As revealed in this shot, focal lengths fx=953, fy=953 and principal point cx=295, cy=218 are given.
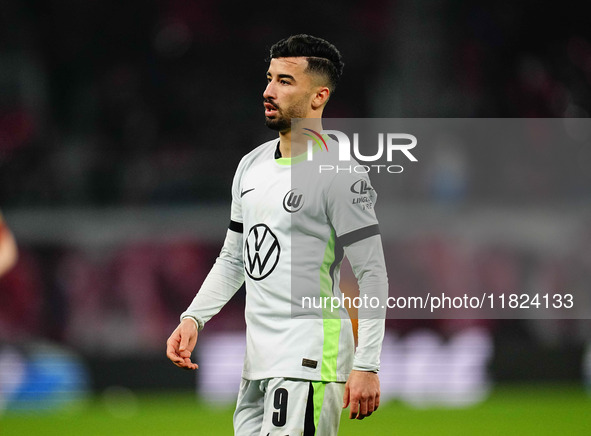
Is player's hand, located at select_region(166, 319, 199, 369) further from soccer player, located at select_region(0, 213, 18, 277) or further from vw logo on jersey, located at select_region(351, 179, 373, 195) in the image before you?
soccer player, located at select_region(0, 213, 18, 277)

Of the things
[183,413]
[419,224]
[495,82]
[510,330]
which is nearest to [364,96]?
[495,82]

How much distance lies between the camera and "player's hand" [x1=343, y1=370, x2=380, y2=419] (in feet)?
10.5

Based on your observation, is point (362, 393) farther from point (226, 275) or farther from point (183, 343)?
point (226, 275)

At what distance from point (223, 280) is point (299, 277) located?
0.44 metres

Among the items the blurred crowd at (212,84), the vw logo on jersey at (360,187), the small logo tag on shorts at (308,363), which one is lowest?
the small logo tag on shorts at (308,363)

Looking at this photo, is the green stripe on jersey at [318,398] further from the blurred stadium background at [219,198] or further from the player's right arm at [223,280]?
the blurred stadium background at [219,198]

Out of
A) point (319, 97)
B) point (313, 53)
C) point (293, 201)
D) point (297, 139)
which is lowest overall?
point (293, 201)

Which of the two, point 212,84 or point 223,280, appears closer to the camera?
point 223,280

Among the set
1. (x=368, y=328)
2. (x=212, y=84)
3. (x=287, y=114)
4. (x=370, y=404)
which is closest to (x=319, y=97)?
(x=287, y=114)

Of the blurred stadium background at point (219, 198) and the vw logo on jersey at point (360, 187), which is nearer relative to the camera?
the vw logo on jersey at point (360, 187)

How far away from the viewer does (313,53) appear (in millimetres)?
3584

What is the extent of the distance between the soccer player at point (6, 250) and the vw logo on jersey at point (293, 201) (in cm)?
632

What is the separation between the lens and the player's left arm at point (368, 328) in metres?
3.21

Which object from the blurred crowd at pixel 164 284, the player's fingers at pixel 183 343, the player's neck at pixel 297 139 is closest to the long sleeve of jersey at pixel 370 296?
the player's neck at pixel 297 139
